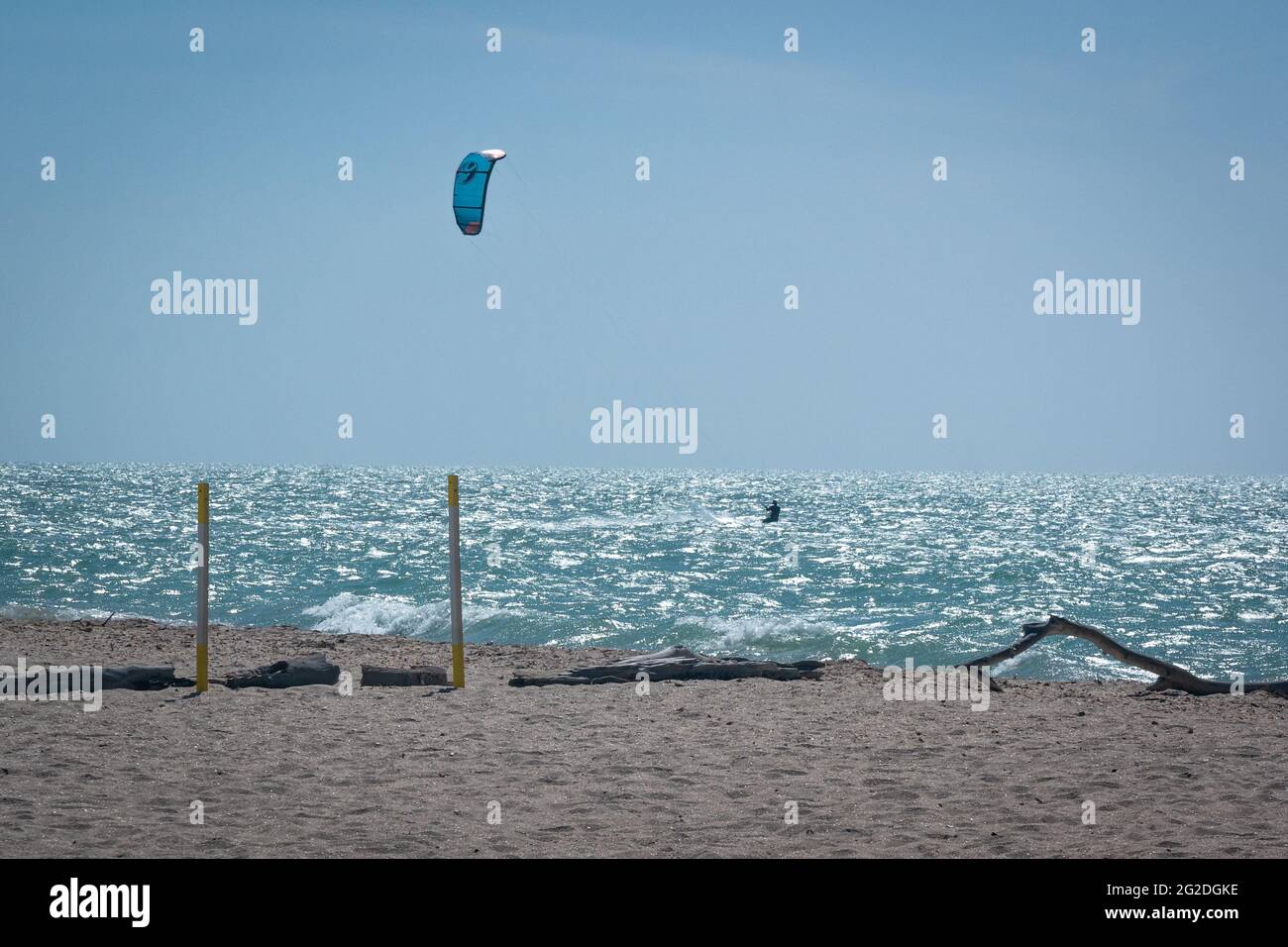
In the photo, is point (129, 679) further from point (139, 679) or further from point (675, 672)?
point (675, 672)

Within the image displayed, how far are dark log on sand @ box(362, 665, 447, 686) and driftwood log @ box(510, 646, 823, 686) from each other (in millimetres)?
691

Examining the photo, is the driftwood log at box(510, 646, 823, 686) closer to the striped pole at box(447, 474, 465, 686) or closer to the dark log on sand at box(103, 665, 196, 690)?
the striped pole at box(447, 474, 465, 686)

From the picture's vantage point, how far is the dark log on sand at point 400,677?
10125 millimetres

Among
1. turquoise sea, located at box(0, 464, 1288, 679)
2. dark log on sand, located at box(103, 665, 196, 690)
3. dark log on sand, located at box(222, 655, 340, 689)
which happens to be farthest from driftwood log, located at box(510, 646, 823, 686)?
turquoise sea, located at box(0, 464, 1288, 679)

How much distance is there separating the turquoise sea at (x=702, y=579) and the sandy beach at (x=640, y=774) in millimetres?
8315

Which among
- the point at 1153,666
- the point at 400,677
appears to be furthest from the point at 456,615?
the point at 1153,666

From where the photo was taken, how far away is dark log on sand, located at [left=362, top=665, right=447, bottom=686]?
1012cm

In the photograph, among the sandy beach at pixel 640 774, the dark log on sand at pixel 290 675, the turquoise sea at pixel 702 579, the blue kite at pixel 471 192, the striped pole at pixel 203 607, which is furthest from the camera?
the turquoise sea at pixel 702 579

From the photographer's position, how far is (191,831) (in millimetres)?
5441

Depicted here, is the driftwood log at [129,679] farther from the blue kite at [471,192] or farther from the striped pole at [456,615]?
the blue kite at [471,192]

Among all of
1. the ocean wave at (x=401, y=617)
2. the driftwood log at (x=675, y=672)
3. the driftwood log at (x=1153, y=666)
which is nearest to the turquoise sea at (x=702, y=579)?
the ocean wave at (x=401, y=617)
